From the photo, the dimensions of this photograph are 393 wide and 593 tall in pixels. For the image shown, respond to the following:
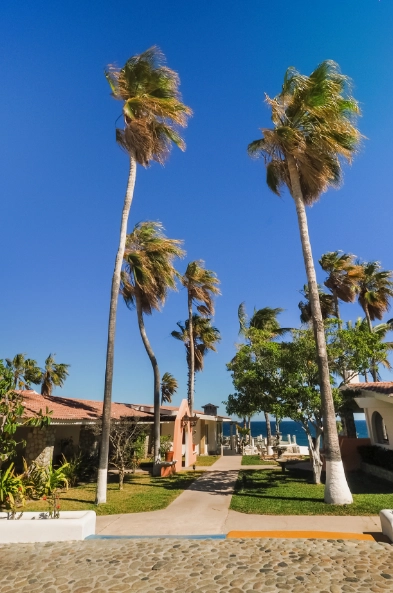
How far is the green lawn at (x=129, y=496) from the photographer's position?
10273mm

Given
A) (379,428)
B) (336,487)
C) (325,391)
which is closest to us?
(336,487)

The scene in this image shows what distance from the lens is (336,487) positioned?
9.70 m

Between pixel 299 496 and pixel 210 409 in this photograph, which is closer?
pixel 299 496

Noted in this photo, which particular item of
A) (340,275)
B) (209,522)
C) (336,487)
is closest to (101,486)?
(209,522)

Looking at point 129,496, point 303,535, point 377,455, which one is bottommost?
point 129,496

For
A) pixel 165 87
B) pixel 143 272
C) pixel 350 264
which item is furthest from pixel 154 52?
pixel 350 264

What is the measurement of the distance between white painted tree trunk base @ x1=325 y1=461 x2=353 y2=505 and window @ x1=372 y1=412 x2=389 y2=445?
7551 mm

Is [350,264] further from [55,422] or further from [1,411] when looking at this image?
[1,411]

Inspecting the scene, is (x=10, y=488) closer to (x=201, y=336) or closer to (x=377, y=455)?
(x=377, y=455)

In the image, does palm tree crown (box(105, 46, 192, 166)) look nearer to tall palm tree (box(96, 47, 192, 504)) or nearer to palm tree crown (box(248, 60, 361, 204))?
tall palm tree (box(96, 47, 192, 504))

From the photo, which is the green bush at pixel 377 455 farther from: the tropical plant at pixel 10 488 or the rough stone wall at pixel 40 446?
the rough stone wall at pixel 40 446

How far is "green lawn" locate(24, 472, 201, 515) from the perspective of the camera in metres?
10.3

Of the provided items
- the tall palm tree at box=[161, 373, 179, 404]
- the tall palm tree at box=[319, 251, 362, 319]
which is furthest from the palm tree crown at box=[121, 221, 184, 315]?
the tall palm tree at box=[161, 373, 179, 404]

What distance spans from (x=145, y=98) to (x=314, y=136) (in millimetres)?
6662
